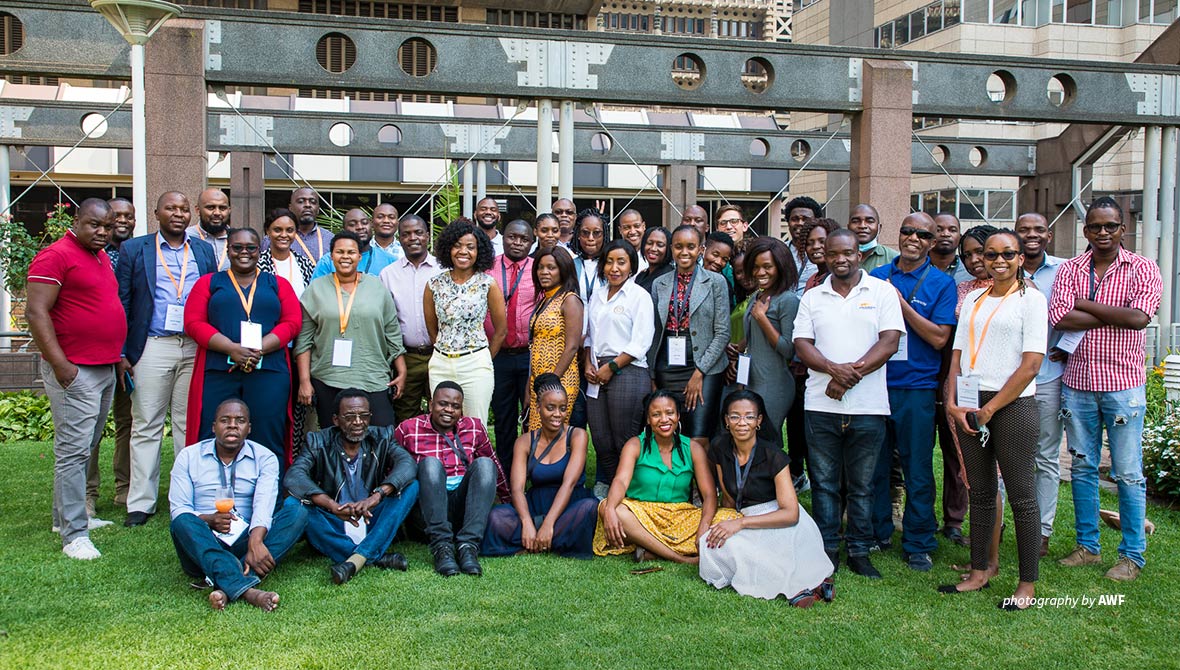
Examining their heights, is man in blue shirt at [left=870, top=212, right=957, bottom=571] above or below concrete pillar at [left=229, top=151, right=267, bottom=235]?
below

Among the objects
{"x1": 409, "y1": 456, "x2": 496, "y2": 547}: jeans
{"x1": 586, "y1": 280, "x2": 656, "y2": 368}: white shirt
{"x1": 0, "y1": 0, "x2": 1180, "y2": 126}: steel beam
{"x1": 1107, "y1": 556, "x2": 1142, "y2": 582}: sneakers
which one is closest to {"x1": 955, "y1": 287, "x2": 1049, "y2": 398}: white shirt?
{"x1": 1107, "y1": 556, "x2": 1142, "y2": 582}: sneakers

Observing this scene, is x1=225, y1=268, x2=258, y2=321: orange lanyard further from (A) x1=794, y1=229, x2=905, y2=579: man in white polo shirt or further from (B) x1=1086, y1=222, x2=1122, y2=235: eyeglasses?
(B) x1=1086, y1=222, x2=1122, y2=235: eyeglasses

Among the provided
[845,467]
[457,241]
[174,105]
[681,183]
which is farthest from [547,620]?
[681,183]

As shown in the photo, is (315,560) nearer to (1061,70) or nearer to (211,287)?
(211,287)

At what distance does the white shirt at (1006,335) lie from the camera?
4.29 metres

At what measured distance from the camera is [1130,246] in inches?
942

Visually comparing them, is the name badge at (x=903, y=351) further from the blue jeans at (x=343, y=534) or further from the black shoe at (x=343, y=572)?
the black shoe at (x=343, y=572)

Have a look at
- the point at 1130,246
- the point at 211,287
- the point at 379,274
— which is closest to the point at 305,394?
the point at 211,287

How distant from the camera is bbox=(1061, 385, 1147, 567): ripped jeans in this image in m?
4.73

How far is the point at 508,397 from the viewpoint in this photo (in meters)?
6.22

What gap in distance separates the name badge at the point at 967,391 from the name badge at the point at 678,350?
167 centimetres

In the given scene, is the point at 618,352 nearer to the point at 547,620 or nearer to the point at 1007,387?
the point at 547,620

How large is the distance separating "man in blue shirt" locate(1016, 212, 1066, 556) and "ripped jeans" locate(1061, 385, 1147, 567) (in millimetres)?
72

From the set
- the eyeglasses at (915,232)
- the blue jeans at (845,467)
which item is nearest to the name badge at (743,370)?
the blue jeans at (845,467)
